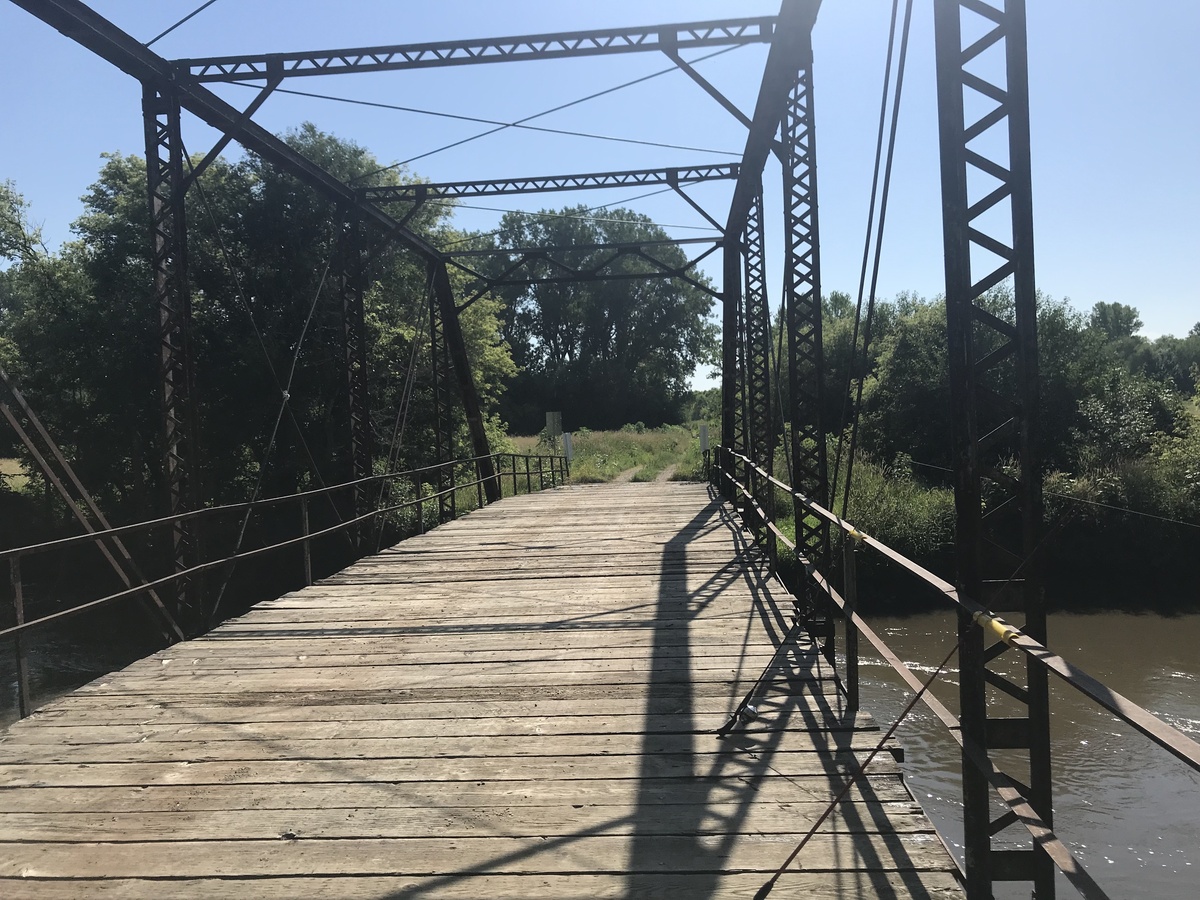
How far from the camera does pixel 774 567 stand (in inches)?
304

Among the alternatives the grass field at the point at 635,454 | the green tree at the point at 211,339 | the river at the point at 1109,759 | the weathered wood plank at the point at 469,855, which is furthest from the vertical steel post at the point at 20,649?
the grass field at the point at 635,454

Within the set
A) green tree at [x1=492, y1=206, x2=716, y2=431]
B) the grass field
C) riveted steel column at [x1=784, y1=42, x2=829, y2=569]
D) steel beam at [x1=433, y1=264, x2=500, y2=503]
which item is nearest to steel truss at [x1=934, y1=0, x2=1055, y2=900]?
riveted steel column at [x1=784, y1=42, x2=829, y2=569]

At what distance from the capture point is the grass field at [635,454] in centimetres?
3128

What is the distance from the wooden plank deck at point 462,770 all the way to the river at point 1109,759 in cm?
491

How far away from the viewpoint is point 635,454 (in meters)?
40.9

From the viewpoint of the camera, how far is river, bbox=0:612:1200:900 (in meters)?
8.46

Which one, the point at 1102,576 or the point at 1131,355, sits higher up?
the point at 1131,355

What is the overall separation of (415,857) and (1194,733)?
12521mm

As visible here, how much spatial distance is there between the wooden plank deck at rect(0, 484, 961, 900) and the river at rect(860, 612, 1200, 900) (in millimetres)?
4907

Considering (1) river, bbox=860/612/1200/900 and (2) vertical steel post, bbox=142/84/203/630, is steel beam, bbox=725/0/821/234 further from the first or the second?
(1) river, bbox=860/612/1200/900

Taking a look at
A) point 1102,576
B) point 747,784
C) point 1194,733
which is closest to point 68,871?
point 747,784

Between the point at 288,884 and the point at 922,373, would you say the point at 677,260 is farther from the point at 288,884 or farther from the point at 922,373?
the point at 288,884

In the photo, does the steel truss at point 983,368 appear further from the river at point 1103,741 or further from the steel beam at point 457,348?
the steel beam at point 457,348

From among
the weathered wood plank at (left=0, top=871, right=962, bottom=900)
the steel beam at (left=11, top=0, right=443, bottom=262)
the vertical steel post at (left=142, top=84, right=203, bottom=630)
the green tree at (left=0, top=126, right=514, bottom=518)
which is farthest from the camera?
the green tree at (left=0, top=126, right=514, bottom=518)
